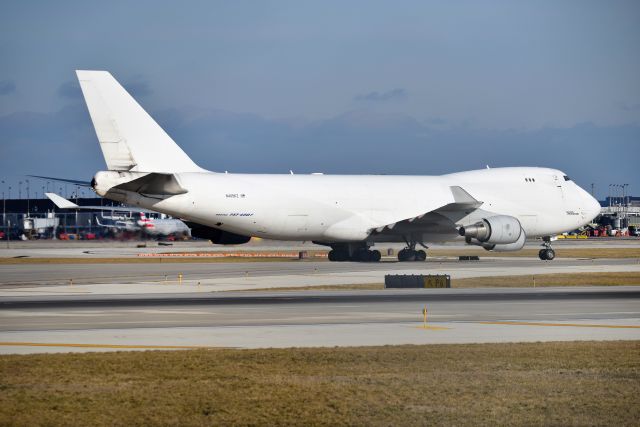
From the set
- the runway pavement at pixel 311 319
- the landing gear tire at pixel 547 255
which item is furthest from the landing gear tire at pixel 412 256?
the runway pavement at pixel 311 319

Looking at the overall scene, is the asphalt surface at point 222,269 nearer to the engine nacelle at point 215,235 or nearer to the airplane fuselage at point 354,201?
the engine nacelle at point 215,235

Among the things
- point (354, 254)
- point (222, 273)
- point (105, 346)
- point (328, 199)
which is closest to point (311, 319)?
point (105, 346)

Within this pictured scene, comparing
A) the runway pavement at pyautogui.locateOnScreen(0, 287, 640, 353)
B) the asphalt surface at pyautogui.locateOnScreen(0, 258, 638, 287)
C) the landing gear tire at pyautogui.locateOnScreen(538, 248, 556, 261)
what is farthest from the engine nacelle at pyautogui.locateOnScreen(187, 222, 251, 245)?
the runway pavement at pyautogui.locateOnScreen(0, 287, 640, 353)

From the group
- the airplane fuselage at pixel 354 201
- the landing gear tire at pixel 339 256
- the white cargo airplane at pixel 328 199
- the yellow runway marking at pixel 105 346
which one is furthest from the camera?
the landing gear tire at pixel 339 256

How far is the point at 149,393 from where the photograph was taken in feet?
49.4

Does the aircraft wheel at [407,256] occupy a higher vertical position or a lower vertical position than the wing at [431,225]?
lower

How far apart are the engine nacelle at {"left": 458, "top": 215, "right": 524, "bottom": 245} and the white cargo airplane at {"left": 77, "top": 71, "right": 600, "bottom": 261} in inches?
2.3

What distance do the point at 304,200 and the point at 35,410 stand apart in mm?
43182

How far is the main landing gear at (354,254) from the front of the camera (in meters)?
61.2

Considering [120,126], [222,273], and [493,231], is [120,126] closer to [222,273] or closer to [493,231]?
[222,273]

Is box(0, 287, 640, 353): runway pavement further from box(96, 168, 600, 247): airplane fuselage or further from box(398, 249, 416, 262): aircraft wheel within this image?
box(398, 249, 416, 262): aircraft wheel

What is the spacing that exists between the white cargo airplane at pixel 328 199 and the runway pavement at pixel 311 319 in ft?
57.3

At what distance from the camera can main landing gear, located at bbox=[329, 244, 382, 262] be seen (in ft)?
201

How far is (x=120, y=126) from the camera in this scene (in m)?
50.8
